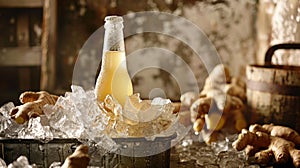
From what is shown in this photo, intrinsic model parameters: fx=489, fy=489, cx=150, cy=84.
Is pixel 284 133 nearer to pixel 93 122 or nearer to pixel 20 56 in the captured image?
pixel 93 122

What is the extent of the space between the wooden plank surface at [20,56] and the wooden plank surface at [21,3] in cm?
24

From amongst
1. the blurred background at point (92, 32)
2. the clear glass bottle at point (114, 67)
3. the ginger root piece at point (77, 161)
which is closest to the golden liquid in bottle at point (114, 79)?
the clear glass bottle at point (114, 67)

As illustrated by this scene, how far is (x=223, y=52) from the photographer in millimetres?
2879

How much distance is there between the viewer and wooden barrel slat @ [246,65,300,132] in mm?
1876

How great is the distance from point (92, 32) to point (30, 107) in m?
1.49

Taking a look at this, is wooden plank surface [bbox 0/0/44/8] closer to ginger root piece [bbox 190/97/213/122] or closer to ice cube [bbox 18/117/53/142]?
ginger root piece [bbox 190/97/213/122]

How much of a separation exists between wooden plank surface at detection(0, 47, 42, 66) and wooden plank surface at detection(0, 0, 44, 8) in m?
0.24

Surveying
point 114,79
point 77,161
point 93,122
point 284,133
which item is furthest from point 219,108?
point 77,161

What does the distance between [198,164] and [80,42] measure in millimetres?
1506

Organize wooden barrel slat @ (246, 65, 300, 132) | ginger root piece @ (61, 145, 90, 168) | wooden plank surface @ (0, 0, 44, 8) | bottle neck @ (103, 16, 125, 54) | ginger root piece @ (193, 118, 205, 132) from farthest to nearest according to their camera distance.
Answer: wooden plank surface @ (0, 0, 44, 8)
ginger root piece @ (193, 118, 205, 132)
wooden barrel slat @ (246, 65, 300, 132)
bottle neck @ (103, 16, 125, 54)
ginger root piece @ (61, 145, 90, 168)

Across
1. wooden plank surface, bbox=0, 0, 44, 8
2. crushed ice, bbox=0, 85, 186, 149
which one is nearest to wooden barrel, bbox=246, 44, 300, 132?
crushed ice, bbox=0, 85, 186, 149

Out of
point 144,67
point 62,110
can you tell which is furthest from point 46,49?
point 62,110

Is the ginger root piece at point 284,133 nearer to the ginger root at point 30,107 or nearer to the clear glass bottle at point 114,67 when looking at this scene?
the clear glass bottle at point 114,67

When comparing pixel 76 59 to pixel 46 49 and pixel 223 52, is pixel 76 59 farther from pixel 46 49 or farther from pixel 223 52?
pixel 223 52
